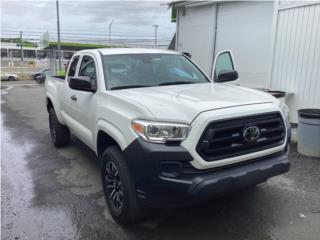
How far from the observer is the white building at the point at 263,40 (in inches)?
265

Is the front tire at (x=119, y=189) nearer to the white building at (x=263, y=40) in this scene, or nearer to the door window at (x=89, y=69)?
the door window at (x=89, y=69)

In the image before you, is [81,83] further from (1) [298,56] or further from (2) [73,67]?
(1) [298,56]

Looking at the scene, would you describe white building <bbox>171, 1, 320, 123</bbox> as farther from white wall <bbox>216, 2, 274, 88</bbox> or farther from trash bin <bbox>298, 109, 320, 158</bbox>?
trash bin <bbox>298, 109, 320, 158</bbox>

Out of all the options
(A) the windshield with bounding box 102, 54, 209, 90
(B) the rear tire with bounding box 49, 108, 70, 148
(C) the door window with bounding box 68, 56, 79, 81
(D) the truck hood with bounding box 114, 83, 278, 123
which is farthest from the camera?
(B) the rear tire with bounding box 49, 108, 70, 148

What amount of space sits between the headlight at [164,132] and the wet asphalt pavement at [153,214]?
1.11 m

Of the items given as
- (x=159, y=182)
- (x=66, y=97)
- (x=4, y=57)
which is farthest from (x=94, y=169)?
(x=4, y=57)

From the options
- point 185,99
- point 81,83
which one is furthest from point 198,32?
point 185,99

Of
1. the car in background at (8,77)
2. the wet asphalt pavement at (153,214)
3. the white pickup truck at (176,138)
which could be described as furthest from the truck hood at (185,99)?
the car in background at (8,77)

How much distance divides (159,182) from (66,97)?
3218 mm

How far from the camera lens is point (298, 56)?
275 inches

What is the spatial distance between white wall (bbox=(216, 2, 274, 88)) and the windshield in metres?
5.11

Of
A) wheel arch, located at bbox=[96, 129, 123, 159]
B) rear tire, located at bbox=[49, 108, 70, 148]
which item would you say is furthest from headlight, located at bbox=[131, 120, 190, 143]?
rear tire, located at bbox=[49, 108, 70, 148]

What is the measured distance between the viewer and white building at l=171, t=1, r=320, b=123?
22.1 ft

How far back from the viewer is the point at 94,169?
18.0 ft
